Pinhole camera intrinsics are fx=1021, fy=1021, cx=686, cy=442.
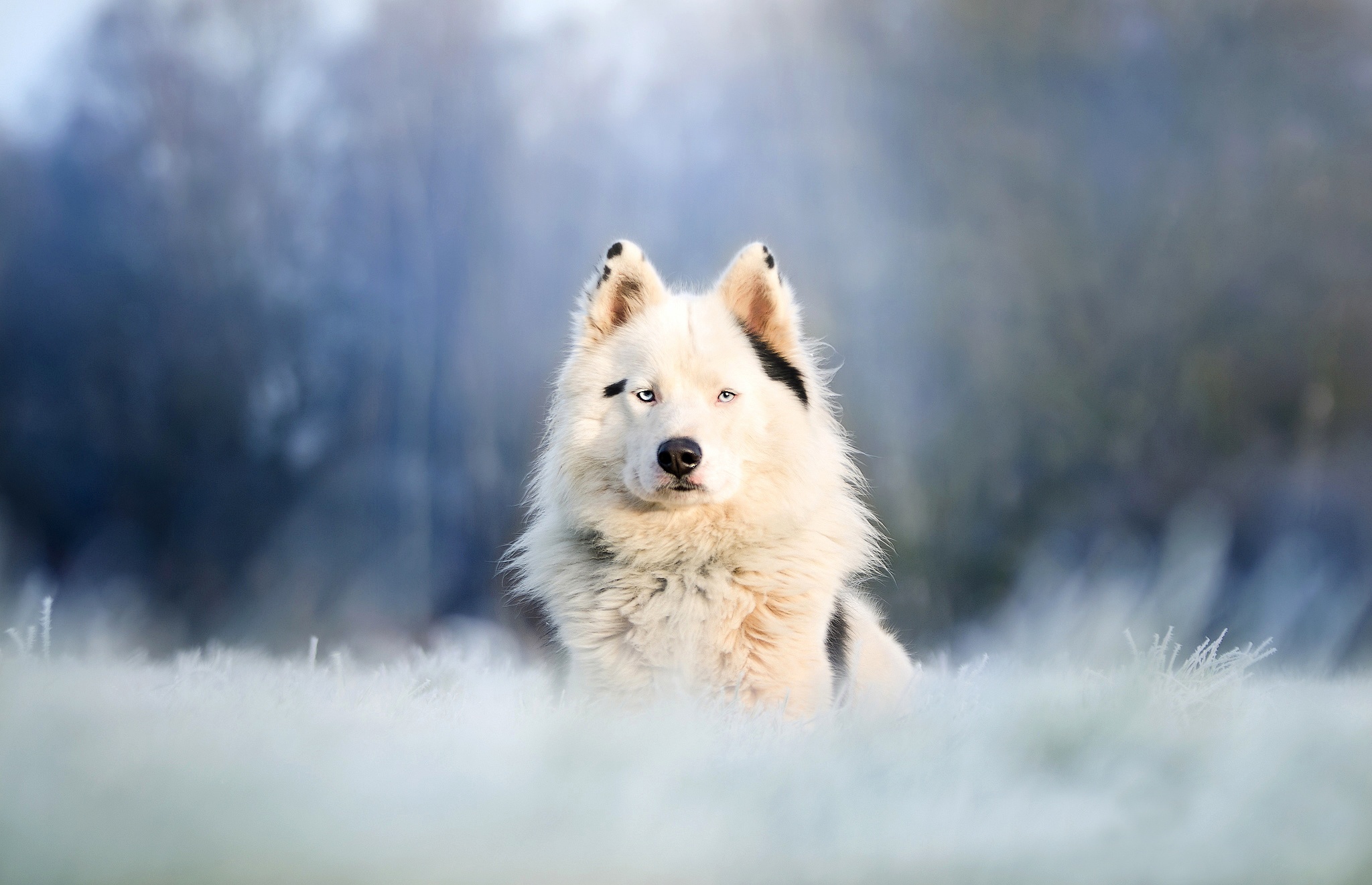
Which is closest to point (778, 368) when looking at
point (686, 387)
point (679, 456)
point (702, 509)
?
point (686, 387)

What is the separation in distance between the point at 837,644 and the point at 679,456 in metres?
0.72

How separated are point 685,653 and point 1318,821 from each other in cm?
139

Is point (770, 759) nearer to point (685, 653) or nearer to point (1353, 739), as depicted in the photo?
point (685, 653)

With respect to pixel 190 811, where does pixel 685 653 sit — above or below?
above

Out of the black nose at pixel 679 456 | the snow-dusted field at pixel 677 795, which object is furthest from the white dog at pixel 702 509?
the snow-dusted field at pixel 677 795

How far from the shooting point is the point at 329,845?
1.81 metres

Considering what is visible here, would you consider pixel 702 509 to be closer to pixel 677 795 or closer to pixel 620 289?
pixel 620 289

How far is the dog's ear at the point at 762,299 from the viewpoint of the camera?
291cm

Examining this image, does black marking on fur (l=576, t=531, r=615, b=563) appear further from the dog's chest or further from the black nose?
the black nose

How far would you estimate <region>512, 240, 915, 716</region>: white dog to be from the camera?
2.58 meters

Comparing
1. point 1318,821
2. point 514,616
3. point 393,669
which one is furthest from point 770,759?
point 514,616

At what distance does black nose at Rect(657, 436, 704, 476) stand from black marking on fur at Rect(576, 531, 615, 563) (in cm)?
42

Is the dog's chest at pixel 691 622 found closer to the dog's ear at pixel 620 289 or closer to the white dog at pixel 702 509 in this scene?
the white dog at pixel 702 509

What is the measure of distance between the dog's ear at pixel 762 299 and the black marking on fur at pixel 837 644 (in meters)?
0.76
